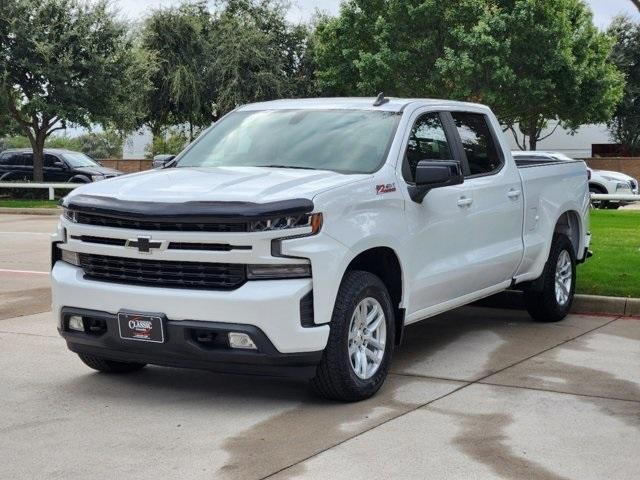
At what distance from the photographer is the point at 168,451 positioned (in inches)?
203

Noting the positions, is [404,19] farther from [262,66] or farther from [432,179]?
[432,179]

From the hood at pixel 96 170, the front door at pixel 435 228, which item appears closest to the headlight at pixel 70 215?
the front door at pixel 435 228

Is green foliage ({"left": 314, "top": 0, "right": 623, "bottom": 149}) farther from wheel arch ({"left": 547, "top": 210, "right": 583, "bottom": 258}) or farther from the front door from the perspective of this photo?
the front door

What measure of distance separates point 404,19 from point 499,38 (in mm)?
3600

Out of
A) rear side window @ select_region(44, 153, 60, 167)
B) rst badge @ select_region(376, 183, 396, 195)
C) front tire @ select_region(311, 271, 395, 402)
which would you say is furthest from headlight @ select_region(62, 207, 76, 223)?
rear side window @ select_region(44, 153, 60, 167)

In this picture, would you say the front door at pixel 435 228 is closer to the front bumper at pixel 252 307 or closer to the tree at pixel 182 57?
the front bumper at pixel 252 307

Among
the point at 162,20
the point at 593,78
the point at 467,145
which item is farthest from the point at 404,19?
the point at 467,145

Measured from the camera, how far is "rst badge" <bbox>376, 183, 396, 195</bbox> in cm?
641

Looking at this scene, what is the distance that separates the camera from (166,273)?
5906 millimetres

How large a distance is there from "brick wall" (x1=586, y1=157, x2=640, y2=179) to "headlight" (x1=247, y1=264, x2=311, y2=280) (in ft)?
125

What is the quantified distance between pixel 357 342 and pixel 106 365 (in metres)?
1.85

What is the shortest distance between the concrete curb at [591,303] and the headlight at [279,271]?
4.67 meters

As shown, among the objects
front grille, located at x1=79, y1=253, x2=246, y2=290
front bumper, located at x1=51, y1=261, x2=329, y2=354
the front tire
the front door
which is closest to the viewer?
front bumper, located at x1=51, y1=261, x2=329, y2=354

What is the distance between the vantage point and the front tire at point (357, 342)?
5.93m
